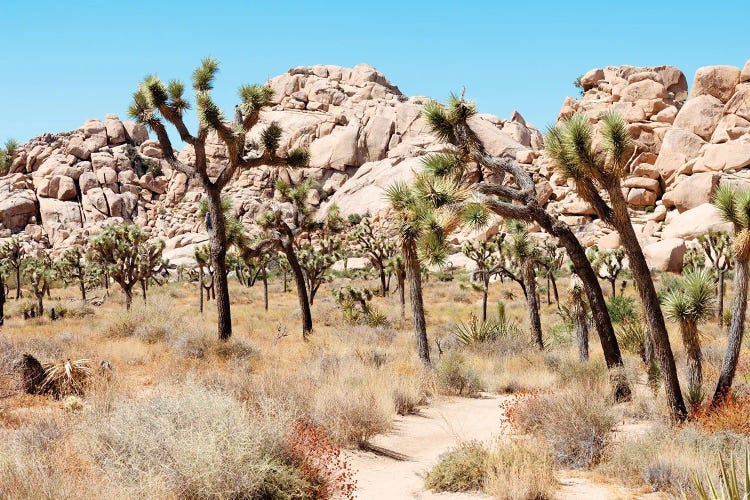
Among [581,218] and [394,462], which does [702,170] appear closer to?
[581,218]

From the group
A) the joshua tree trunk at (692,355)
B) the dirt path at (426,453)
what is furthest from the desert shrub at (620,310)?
the joshua tree trunk at (692,355)

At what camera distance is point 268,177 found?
72.2m

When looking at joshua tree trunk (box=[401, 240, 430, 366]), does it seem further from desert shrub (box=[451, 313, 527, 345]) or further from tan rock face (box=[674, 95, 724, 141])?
tan rock face (box=[674, 95, 724, 141])

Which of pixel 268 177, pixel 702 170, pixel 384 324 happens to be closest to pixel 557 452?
pixel 384 324

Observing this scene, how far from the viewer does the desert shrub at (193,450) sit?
15.9 feet

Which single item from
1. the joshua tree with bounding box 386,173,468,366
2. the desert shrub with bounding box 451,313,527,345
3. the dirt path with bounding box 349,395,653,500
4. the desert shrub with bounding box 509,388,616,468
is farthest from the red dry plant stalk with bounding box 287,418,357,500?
the desert shrub with bounding box 451,313,527,345

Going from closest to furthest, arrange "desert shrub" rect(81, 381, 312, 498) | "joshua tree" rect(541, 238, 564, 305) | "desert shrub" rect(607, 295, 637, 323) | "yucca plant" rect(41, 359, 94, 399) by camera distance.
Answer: "desert shrub" rect(81, 381, 312, 498) < "yucca plant" rect(41, 359, 94, 399) < "desert shrub" rect(607, 295, 637, 323) < "joshua tree" rect(541, 238, 564, 305)

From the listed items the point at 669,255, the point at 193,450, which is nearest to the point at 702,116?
the point at 669,255

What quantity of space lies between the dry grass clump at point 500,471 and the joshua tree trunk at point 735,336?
328cm

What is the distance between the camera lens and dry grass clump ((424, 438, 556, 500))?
5820 mm

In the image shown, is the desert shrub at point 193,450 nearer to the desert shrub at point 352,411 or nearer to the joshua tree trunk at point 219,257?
the desert shrub at point 352,411

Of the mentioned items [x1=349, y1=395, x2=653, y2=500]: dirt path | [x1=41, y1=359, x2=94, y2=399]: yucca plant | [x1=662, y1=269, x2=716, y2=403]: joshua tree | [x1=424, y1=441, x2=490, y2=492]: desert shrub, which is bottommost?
[x1=349, y1=395, x2=653, y2=500]: dirt path

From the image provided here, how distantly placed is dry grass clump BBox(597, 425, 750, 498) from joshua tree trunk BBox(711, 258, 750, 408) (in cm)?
130

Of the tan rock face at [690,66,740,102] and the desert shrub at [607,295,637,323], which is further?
the tan rock face at [690,66,740,102]
